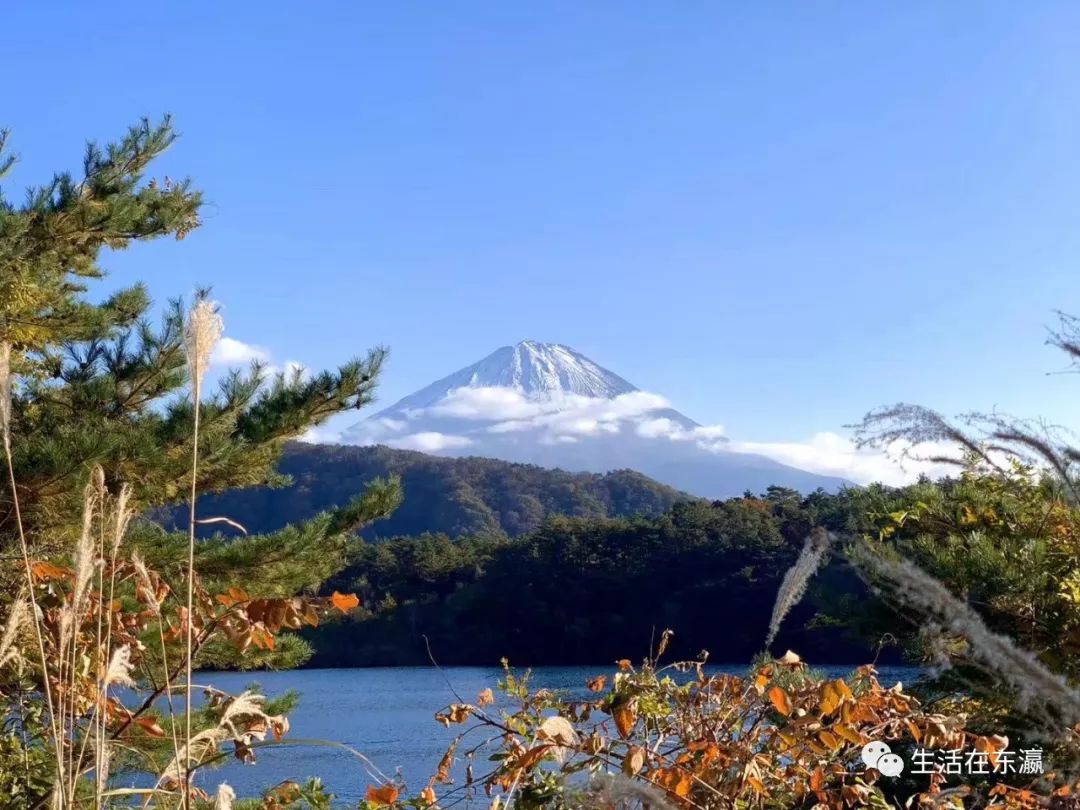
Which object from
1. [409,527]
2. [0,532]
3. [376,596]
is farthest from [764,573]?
[409,527]

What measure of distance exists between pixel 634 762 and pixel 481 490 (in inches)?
1836

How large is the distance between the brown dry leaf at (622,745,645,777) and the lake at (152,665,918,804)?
3092 millimetres

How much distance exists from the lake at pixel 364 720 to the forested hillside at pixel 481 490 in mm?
12815

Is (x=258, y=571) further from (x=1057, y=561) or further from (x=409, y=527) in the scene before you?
(x=409, y=527)

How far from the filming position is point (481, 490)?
47844 millimetres

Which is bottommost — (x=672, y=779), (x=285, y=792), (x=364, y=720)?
(x=364, y=720)

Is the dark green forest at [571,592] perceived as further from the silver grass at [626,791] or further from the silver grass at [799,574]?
the silver grass at [626,791]

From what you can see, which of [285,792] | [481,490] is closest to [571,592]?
[481,490]

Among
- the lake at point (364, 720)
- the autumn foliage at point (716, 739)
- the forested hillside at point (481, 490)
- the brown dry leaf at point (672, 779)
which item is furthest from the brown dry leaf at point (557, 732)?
the forested hillside at point (481, 490)

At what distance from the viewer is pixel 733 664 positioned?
2292 centimetres

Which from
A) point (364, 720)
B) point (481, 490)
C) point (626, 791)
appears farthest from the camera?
point (481, 490)

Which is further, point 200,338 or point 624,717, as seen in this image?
point 624,717

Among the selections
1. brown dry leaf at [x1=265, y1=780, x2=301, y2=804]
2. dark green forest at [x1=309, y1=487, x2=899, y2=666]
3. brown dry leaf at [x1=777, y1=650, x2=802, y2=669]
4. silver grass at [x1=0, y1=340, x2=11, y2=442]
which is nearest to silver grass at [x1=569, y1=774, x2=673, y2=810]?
silver grass at [x1=0, y1=340, x2=11, y2=442]

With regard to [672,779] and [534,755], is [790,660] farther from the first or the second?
[534,755]
